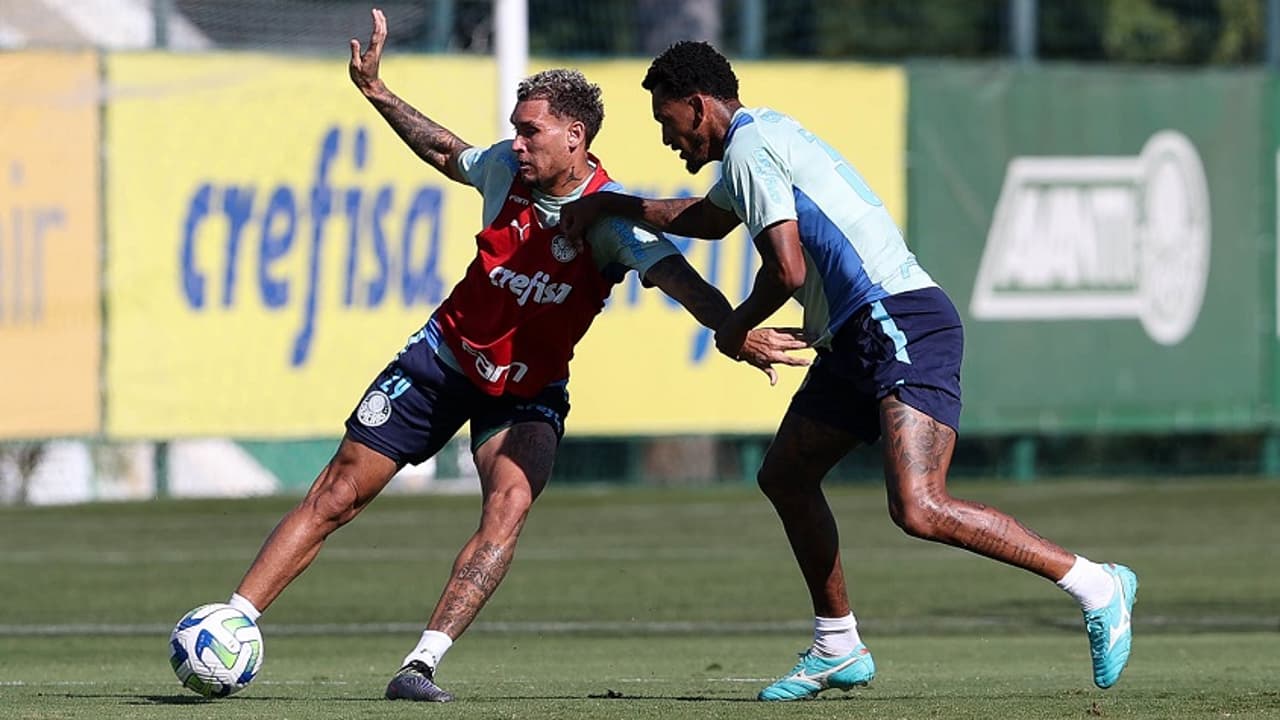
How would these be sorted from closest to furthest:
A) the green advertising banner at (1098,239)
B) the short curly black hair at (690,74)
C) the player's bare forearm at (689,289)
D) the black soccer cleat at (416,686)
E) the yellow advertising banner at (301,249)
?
the black soccer cleat at (416,686)
the short curly black hair at (690,74)
the player's bare forearm at (689,289)
the yellow advertising banner at (301,249)
the green advertising banner at (1098,239)

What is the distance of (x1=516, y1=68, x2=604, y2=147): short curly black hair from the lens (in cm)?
873

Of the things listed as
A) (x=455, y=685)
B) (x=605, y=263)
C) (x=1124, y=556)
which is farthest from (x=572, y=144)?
(x=1124, y=556)

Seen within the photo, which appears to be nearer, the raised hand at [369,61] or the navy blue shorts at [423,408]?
the navy blue shorts at [423,408]

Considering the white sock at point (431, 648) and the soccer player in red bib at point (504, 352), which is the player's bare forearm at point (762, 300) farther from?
the white sock at point (431, 648)

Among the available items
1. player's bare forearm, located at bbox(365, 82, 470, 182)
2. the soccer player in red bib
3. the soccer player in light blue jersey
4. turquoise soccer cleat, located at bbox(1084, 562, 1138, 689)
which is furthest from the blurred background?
turquoise soccer cleat, located at bbox(1084, 562, 1138, 689)

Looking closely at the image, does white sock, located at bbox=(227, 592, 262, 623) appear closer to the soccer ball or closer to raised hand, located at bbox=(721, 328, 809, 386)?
the soccer ball

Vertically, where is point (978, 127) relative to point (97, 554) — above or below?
above

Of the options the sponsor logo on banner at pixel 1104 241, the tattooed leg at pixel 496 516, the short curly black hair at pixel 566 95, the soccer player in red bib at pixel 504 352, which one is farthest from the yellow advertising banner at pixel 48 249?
the short curly black hair at pixel 566 95

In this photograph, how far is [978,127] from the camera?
2269cm

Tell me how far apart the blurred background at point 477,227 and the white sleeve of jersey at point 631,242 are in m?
11.3

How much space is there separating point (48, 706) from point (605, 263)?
251cm

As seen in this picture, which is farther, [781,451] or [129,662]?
[129,662]

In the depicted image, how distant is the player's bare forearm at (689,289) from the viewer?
841 centimetres

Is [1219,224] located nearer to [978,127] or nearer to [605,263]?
[978,127]
